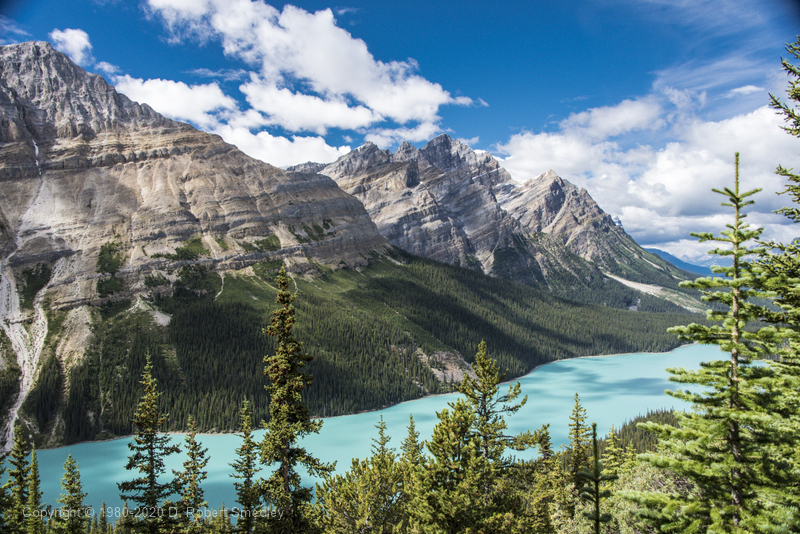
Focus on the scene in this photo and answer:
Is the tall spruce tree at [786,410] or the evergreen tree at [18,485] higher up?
the tall spruce tree at [786,410]

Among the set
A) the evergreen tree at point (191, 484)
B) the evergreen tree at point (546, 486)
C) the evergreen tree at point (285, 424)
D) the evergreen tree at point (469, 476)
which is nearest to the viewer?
the evergreen tree at point (469, 476)

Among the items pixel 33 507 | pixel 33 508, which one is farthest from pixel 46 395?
pixel 33 508

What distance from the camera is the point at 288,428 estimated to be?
19.4 m

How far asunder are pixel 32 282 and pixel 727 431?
18607 cm

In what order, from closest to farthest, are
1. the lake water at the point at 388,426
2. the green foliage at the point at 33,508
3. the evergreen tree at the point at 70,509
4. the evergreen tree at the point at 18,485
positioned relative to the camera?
1. the evergreen tree at the point at 18,485
2. the evergreen tree at the point at 70,509
3. the green foliage at the point at 33,508
4. the lake water at the point at 388,426

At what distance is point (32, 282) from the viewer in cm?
14762

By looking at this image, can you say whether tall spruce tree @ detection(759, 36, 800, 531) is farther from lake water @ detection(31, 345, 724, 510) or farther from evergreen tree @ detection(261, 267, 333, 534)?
lake water @ detection(31, 345, 724, 510)

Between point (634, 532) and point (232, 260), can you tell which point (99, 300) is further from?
point (634, 532)

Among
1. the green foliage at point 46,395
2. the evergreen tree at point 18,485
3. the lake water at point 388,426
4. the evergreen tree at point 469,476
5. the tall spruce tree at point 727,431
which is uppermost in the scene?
the tall spruce tree at point 727,431

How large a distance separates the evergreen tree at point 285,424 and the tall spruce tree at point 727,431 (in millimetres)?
13736

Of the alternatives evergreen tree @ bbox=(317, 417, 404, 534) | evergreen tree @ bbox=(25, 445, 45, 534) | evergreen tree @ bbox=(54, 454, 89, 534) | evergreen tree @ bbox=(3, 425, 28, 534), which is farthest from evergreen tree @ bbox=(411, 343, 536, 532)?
evergreen tree @ bbox=(25, 445, 45, 534)

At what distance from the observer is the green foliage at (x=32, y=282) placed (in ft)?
461

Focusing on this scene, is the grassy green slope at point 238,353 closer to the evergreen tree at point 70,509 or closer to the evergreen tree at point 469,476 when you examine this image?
the evergreen tree at point 70,509

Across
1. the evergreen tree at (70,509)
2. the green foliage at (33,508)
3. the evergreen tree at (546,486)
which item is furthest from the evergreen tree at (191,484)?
the evergreen tree at (546,486)
